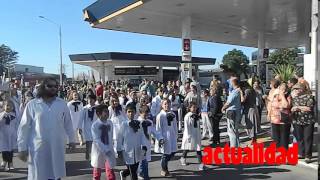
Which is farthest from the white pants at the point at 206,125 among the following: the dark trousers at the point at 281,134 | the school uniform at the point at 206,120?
the dark trousers at the point at 281,134

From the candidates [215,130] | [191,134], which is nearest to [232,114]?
[191,134]

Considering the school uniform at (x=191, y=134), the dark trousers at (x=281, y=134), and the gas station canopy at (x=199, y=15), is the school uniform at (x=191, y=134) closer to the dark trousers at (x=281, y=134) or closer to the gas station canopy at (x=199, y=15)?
the dark trousers at (x=281, y=134)

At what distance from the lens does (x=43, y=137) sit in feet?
20.5

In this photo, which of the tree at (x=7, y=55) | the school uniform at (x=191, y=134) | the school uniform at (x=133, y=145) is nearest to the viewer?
the school uniform at (x=133, y=145)

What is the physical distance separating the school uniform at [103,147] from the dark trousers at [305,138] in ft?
14.3

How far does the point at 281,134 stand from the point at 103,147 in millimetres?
4633

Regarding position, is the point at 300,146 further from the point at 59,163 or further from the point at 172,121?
the point at 59,163

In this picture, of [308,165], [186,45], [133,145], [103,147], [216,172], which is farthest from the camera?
[186,45]

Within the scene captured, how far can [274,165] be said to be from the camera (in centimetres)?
979

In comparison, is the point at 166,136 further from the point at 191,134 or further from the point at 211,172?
the point at 211,172

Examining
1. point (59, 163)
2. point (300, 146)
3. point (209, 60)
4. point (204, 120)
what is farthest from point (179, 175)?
point (209, 60)

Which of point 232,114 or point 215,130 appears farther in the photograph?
point 215,130

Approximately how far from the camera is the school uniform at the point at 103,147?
7.42 meters

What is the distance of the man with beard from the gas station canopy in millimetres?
11757
